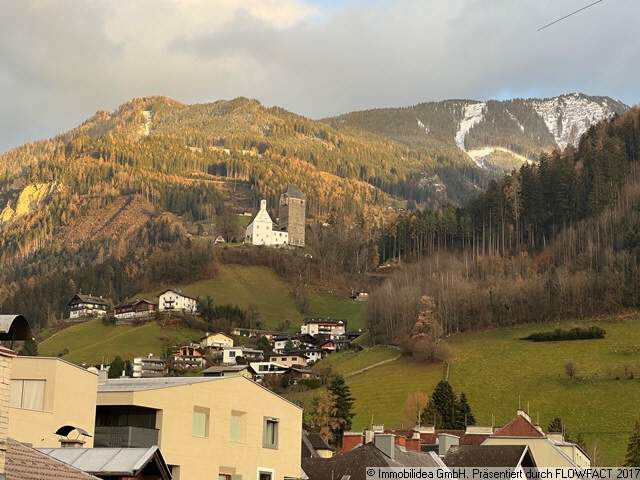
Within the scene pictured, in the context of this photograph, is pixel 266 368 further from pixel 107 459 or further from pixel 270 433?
pixel 107 459

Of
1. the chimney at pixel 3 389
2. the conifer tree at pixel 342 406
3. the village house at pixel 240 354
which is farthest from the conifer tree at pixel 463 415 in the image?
the chimney at pixel 3 389

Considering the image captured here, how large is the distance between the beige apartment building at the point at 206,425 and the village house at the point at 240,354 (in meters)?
130

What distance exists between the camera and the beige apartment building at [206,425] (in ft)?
126

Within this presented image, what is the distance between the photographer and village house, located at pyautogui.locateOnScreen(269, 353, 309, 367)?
179 metres

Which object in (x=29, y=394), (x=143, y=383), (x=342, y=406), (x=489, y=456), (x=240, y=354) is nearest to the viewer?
(x=29, y=394)

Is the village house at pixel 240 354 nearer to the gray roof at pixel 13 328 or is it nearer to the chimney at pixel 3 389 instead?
the gray roof at pixel 13 328

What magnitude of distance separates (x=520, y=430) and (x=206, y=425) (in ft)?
106

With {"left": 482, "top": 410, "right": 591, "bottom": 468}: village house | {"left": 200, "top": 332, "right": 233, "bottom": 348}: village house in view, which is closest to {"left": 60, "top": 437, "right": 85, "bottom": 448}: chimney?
{"left": 482, "top": 410, "right": 591, "bottom": 468}: village house

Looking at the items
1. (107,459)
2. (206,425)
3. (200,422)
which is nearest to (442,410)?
(206,425)

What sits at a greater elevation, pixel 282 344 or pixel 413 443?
pixel 282 344

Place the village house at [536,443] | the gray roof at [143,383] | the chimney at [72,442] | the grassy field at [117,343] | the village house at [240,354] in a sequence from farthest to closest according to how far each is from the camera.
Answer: the grassy field at [117,343] → the village house at [240,354] → the village house at [536,443] → the gray roof at [143,383] → the chimney at [72,442]

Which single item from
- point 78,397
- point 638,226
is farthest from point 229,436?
point 638,226

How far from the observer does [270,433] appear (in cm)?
4541

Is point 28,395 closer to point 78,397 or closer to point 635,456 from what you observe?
point 78,397
